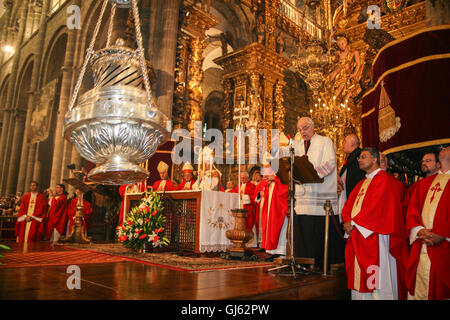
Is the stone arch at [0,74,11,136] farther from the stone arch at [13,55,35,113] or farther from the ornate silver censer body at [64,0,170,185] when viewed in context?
the ornate silver censer body at [64,0,170,185]

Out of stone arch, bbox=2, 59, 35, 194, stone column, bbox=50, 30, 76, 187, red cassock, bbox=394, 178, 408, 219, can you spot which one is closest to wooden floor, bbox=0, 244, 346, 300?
red cassock, bbox=394, 178, 408, 219

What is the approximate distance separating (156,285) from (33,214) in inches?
270

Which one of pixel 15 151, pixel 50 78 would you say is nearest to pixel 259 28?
pixel 50 78

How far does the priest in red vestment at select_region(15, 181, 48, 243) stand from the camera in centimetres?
806

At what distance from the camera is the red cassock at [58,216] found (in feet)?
26.9

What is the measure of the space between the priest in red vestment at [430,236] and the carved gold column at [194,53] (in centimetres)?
745

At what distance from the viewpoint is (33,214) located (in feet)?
26.2

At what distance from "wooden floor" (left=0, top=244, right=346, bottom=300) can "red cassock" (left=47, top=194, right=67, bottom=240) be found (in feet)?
18.0

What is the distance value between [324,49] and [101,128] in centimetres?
837

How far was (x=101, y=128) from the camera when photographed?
1191 mm

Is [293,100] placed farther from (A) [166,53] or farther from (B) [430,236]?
(B) [430,236]

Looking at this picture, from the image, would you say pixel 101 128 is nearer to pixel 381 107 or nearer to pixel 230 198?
pixel 381 107

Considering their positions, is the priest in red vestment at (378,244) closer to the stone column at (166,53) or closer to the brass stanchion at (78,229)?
the brass stanchion at (78,229)

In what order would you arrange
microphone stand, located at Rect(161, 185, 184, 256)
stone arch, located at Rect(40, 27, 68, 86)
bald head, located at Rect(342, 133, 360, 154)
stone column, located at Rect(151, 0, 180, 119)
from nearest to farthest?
bald head, located at Rect(342, 133, 360, 154) → microphone stand, located at Rect(161, 185, 184, 256) → stone column, located at Rect(151, 0, 180, 119) → stone arch, located at Rect(40, 27, 68, 86)
